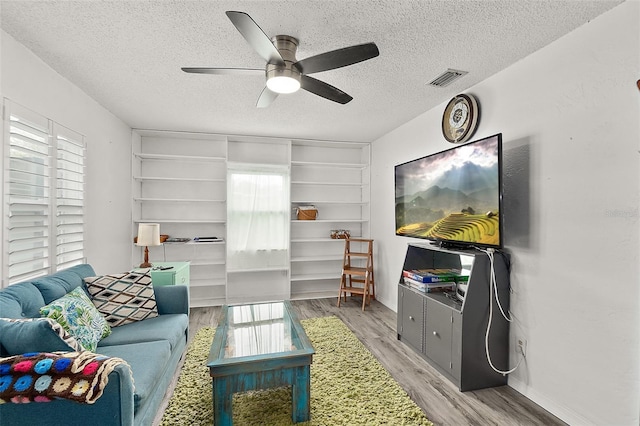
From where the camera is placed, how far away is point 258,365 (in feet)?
5.57

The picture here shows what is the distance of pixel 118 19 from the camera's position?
1767 mm

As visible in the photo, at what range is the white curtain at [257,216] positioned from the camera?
4344mm

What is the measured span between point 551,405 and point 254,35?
2.84 metres

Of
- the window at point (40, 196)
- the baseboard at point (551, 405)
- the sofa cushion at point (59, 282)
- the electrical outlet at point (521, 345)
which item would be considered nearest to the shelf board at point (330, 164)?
the window at point (40, 196)

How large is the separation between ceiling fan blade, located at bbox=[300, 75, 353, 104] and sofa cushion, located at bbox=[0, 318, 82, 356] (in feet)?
6.17

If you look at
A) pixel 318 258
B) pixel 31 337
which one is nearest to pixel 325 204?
pixel 318 258

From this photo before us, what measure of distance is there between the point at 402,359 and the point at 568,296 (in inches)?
53.2

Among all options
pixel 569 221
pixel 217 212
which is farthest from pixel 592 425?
pixel 217 212

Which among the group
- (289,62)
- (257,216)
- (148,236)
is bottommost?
(148,236)

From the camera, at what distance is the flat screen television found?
214 centimetres

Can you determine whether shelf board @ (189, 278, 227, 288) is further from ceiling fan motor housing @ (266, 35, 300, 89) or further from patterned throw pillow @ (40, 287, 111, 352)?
ceiling fan motor housing @ (266, 35, 300, 89)

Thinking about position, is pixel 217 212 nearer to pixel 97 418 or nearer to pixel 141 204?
pixel 141 204

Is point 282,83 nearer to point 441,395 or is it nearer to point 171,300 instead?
point 171,300

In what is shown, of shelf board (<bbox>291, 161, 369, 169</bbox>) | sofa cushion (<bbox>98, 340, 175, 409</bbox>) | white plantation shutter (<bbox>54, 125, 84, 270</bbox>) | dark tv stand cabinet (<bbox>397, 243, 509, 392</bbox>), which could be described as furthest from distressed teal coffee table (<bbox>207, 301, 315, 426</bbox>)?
shelf board (<bbox>291, 161, 369, 169</bbox>)
